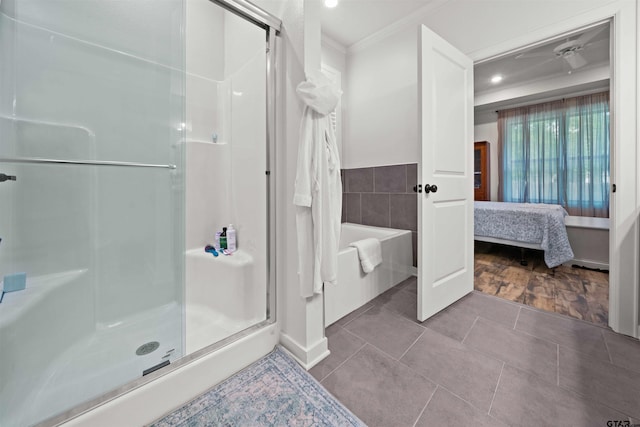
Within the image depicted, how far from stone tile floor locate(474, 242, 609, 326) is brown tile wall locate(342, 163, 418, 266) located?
84cm

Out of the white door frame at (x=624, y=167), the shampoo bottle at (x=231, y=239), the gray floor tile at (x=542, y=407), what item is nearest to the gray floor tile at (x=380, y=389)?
the gray floor tile at (x=542, y=407)

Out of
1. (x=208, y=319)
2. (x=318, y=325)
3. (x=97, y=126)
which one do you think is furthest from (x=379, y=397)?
(x=97, y=126)

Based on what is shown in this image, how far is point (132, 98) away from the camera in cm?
148

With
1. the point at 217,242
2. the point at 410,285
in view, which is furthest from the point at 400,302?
the point at 217,242

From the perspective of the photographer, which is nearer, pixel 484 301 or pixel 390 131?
pixel 484 301

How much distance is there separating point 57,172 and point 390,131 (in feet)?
8.66

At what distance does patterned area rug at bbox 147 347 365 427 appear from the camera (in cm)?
96

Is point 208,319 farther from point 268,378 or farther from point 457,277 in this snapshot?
point 457,277

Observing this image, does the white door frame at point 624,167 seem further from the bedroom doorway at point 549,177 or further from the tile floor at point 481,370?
the tile floor at point 481,370

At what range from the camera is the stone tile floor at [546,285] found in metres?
1.89

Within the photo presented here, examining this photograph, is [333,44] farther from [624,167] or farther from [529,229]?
[529,229]

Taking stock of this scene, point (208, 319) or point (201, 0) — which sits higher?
point (201, 0)

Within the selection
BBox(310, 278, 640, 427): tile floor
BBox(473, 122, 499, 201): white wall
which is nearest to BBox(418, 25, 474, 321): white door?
BBox(310, 278, 640, 427): tile floor

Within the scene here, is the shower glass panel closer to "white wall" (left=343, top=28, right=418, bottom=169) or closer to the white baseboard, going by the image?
the white baseboard
